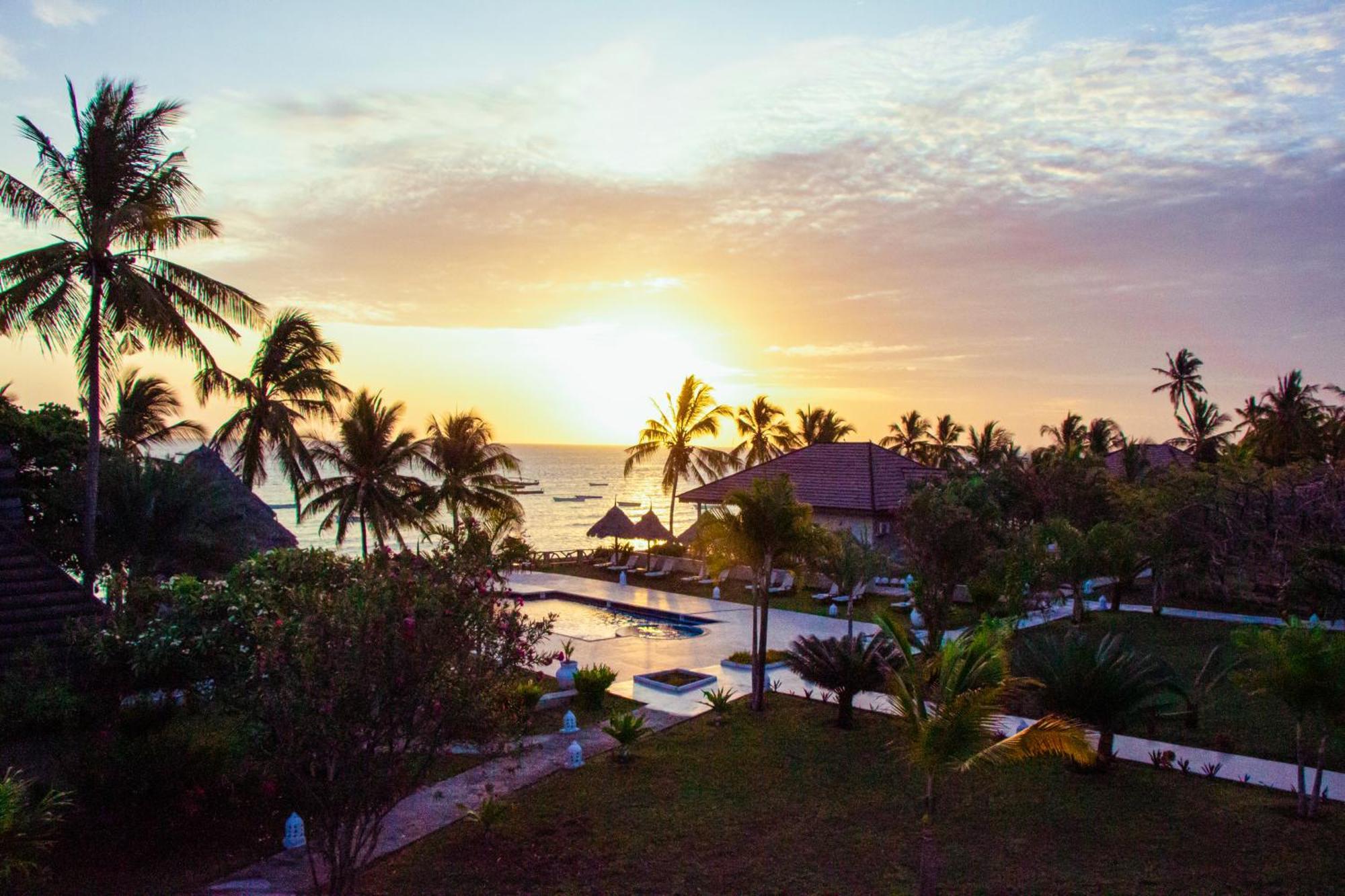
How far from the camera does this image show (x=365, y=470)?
985 inches

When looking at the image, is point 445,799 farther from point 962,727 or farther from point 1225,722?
point 1225,722

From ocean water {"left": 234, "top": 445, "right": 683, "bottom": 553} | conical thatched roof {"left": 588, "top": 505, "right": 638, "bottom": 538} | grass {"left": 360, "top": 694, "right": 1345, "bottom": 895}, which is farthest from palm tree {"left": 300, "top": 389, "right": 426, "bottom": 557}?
grass {"left": 360, "top": 694, "right": 1345, "bottom": 895}

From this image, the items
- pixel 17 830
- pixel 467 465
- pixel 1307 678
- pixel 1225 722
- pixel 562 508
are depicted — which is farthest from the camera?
pixel 562 508

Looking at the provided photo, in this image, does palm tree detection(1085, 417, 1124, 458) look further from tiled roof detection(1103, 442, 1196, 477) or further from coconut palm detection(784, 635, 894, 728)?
coconut palm detection(784, 635, 894, 728)

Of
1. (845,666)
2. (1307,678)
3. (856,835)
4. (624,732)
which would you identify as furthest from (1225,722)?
(624,732)

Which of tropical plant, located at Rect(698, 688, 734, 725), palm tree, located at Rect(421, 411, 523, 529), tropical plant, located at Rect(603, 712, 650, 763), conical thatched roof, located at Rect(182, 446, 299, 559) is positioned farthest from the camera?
palm tree, located at Rect(421, 411, 523, 529)

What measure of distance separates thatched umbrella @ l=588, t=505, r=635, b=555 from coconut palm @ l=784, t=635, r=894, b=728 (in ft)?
61.8

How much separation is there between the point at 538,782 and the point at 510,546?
453cm

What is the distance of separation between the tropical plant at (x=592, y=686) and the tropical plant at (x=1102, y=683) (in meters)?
7.02

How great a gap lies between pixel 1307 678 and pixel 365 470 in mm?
22887

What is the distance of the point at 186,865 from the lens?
8531mm

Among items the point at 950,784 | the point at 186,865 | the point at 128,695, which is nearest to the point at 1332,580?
the point at 950,784

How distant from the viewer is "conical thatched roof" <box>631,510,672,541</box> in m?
32.6

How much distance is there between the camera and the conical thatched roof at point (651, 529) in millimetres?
32625
